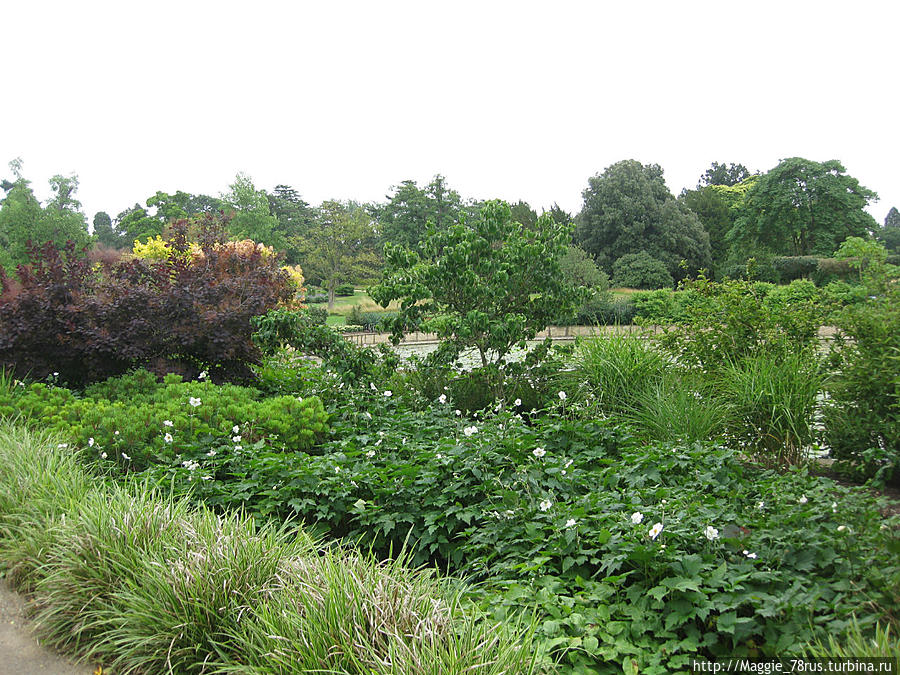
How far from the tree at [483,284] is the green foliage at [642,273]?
100 ft

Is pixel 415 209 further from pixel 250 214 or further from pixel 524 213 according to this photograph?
pixel 250 214

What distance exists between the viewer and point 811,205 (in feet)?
118

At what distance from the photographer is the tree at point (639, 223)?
3681 centimetres

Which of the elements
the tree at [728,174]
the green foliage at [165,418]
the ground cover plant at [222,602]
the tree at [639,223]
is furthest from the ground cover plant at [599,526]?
the tree at [728,174]

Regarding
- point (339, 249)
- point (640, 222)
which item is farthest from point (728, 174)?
point (339, 249)

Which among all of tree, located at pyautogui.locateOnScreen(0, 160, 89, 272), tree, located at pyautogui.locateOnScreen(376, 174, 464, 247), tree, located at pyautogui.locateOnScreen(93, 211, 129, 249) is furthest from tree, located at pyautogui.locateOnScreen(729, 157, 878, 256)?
tree, located at pyautogui.locateOnScreen(93, 211, 129, 249)

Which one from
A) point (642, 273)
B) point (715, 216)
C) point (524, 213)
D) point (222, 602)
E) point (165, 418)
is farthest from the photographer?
point (715, 216)

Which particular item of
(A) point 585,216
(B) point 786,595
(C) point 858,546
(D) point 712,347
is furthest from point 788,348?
(A) point 585,216

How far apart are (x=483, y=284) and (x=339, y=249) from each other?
3247cm

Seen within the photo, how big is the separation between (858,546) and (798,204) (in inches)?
1597

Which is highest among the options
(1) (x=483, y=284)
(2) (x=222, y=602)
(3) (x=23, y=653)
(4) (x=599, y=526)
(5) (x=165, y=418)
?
(1) (x=483, y=284)

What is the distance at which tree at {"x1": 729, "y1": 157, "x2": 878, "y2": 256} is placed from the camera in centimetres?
3528

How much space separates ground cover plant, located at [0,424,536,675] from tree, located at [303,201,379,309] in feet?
110

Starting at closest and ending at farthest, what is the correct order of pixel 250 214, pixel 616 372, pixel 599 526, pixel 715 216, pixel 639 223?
pixel 599 526
pixel 616 372
pixel 250 214
pixel 639 223
pixel 715 216
